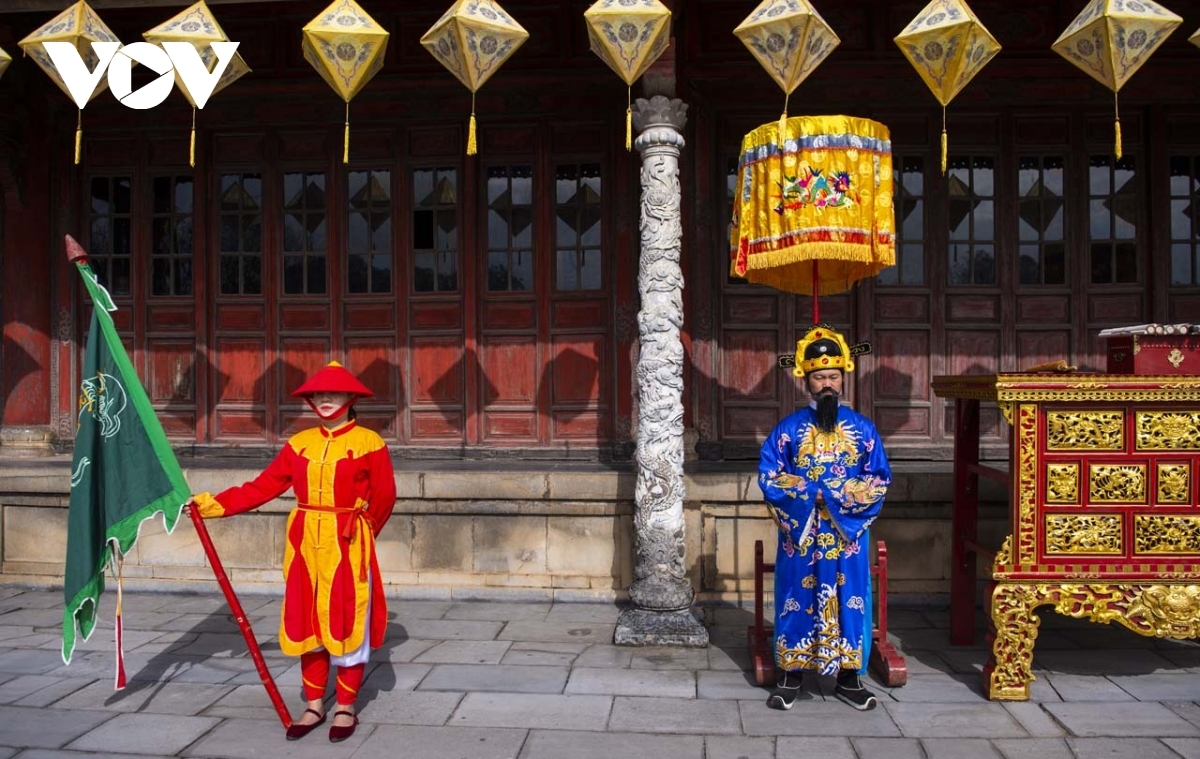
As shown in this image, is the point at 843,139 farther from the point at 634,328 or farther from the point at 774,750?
the point at 774,750

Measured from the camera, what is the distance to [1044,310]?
24.3 feet

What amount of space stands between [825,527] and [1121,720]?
1.68m

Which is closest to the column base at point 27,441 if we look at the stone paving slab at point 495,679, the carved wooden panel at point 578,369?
the carved wooden panel at point 578,369

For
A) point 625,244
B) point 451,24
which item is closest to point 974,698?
point 625,244

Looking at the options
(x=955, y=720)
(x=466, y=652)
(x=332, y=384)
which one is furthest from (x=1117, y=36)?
(x=466, y=652)

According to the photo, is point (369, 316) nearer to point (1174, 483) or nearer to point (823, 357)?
point (823, 357)

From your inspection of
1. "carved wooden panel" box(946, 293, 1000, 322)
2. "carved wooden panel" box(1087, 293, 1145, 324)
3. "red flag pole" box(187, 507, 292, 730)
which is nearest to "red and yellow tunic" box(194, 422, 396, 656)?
"red flag pole" box(187, 507, 292, 730)

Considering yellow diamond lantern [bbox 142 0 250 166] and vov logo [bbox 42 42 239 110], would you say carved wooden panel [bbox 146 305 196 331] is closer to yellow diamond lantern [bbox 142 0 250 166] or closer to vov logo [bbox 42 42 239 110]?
vov logo [bbox 42 42 239 110]

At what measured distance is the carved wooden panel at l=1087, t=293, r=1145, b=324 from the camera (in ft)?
24.2

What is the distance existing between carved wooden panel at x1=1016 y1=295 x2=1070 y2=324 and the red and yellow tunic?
5558 millimetres

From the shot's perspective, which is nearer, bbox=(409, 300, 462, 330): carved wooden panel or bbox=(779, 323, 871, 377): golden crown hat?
bbox=(779, 323, 871, 377): golden crown hat

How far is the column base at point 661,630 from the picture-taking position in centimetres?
566

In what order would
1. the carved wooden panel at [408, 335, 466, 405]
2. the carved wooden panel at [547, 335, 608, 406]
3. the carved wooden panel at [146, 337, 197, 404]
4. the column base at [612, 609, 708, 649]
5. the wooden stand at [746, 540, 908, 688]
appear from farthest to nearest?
the carved wooden panel at [146, 337, 197, 404] < the carved wooden panel at [408, 335, 466, 405] < the carved wooden panel at [547, 335, 608, 406] < the column base at [612, 609, 708, 649] < the wooden stand at [746, 540, 908, 688]

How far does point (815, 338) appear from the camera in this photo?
186 inches
